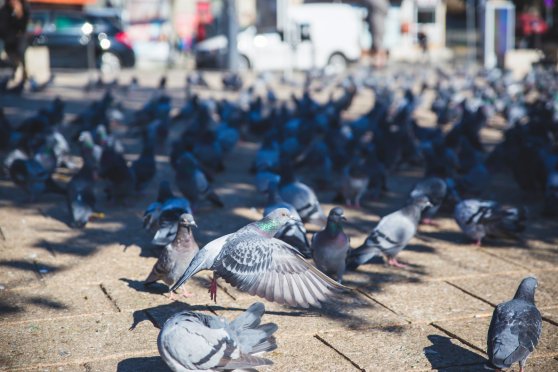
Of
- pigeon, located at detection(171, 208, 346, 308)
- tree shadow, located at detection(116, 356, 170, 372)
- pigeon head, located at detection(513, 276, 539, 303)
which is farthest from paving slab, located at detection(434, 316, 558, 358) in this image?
tree shadow, located at detection(116, 356, 170, 372)

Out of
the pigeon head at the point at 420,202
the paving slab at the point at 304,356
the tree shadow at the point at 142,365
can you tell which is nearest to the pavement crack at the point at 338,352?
the paving slab at the point at 304,356

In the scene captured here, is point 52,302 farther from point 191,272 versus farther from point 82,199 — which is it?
point 82,199

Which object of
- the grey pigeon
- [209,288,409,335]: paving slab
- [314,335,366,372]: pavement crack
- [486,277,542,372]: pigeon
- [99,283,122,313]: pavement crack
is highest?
the grey pigeon

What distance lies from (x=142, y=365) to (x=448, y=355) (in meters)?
1.83

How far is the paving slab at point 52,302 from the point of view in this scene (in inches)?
195

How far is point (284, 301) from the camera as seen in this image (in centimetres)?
424

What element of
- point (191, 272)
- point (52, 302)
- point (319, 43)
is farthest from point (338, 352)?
point (319, 43)

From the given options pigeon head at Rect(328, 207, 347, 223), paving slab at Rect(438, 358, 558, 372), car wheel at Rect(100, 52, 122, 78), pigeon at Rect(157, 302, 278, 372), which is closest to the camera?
pigeon at Rect(157, 302, 278, 372)

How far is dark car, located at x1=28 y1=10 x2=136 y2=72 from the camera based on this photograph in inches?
901

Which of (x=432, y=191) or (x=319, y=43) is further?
(x=319, y=43)

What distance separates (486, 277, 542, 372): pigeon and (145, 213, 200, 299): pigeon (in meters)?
2.13

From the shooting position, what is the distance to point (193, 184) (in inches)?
297

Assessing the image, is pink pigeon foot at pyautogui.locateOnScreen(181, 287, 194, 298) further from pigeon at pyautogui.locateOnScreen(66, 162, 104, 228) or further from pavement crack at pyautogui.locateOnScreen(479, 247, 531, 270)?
pavement crack at pyautogui.locateOnScreen(479, 247, 531, 270)

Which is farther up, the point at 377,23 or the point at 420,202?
the point at 377,23
